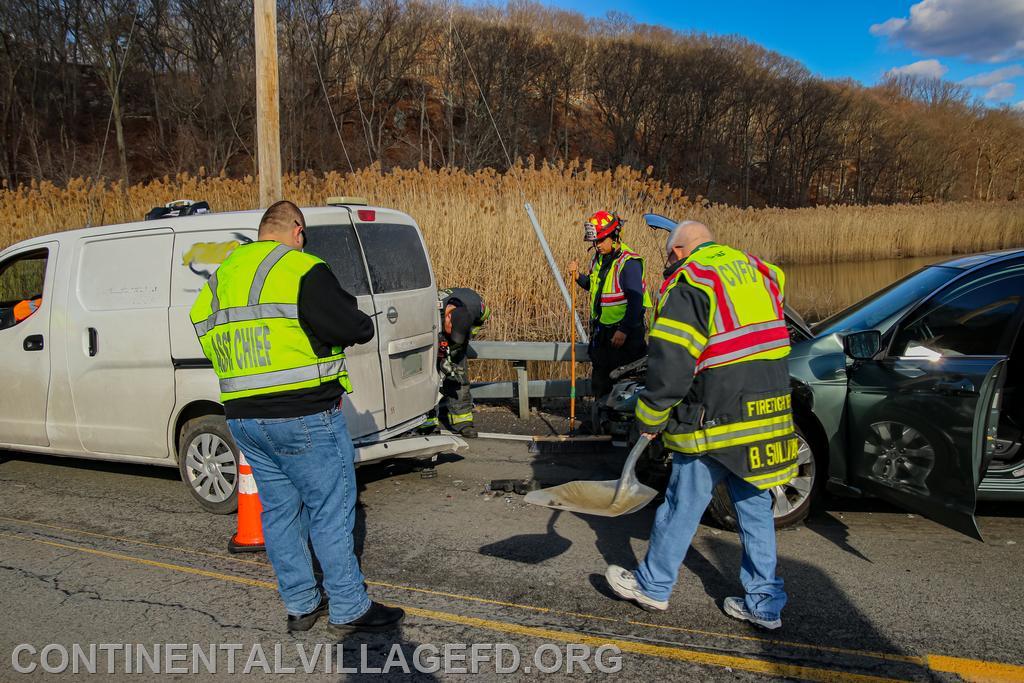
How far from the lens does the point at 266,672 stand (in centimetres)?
312

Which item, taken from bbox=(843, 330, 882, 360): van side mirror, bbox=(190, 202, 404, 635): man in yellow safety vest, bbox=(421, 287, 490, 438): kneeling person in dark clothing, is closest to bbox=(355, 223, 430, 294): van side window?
bbox=(421, 287, 490, 438): kneeling person in dark clothing

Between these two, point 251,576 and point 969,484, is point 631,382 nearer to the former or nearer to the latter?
point 969,484

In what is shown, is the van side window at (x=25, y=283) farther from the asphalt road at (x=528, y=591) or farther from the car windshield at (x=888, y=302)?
the car windshield at (x=888, y=302)

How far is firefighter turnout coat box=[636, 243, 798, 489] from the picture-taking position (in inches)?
123

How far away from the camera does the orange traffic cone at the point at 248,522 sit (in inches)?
169

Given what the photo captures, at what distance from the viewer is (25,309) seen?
18.5 ft

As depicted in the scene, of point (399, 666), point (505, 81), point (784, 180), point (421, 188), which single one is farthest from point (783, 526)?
point (784, 180)

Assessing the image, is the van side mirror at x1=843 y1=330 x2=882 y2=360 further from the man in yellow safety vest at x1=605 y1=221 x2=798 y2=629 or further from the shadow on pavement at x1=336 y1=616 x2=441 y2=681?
the shadow on pavement at x1=336 y1=616 x2=441 y2=681

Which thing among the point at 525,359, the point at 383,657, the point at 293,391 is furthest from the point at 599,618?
the point at 525,359

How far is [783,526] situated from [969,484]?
44.5 inches

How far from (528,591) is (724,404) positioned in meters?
1.46

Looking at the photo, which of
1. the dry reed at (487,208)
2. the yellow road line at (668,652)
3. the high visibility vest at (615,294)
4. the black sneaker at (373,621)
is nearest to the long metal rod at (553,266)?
the dry reed at (487,208)

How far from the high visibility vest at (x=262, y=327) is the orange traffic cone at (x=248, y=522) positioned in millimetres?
1330

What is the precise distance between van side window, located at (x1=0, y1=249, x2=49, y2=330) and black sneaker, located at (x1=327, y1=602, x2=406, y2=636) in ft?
13.1
